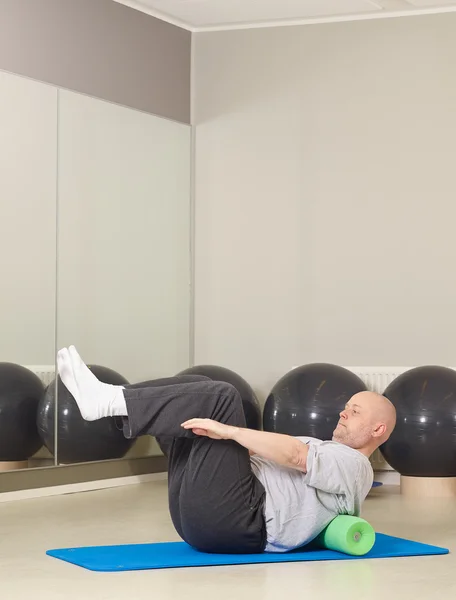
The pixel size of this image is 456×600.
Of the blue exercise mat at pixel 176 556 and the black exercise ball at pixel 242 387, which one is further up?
the black exercise ball at pixel 242 387

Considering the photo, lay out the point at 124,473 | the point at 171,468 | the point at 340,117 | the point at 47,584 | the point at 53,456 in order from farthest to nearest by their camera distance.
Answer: the point at 340,117 → the point at 124,473 → the point at 53,456 → the point at 171,468 → the point at 47,584

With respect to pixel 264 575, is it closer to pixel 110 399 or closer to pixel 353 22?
pixel 110 399

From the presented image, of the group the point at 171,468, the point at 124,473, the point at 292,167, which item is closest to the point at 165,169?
the point at 292,167

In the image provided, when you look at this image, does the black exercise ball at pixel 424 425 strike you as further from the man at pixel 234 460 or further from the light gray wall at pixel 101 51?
the light gray wall at pixel 101 51

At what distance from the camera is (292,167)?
6.46 metres

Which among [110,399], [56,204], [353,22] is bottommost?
[110,399]

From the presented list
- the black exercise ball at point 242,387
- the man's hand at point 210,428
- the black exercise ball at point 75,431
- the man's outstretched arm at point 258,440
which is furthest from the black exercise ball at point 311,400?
the man's hand at point 210,428

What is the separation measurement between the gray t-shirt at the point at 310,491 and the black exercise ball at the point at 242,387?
2.12 meters

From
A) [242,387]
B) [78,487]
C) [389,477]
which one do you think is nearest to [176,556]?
[78,487]

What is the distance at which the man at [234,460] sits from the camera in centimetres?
334

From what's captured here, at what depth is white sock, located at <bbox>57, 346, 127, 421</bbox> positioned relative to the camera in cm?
331

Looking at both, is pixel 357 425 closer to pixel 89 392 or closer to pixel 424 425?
pixel 89 392

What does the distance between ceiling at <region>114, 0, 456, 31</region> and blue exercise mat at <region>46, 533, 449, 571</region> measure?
3.58 m

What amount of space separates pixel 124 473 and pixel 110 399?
8.99 ft
